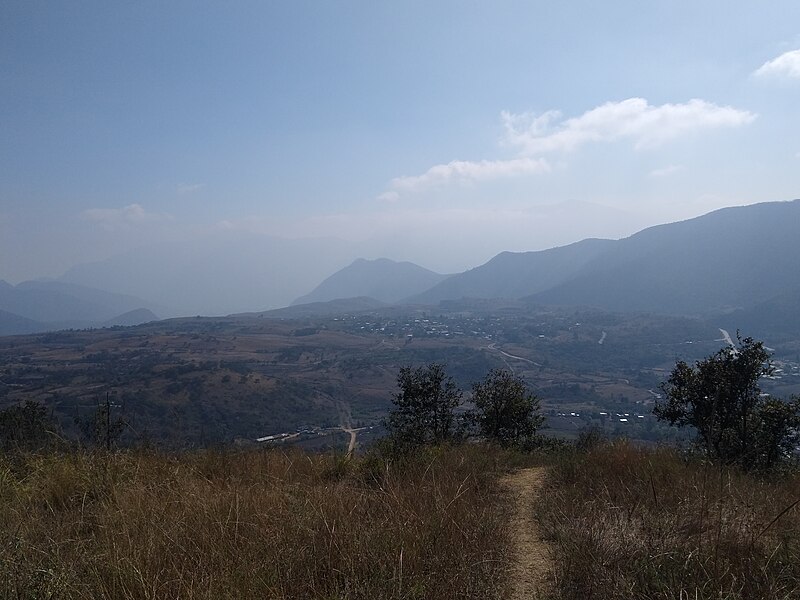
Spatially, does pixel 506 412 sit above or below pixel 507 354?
above

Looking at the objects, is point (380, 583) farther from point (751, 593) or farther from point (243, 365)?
point (243, 365)

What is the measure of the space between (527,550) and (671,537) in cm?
112

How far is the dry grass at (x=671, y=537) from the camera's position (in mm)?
2902

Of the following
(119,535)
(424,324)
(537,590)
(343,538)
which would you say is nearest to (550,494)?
(537,590)

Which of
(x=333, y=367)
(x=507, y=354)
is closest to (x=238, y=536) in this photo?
A: (x=333, y=367)

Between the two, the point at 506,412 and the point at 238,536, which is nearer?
the point at 238,536

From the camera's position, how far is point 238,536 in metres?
3.41

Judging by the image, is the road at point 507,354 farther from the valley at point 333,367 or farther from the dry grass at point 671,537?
the dry grass at point 671,537

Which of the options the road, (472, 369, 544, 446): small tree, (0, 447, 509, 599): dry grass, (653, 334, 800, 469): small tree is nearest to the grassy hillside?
(0, 447, 509, 599): dry grass

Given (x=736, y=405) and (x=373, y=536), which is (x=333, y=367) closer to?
(x=736, y=405)

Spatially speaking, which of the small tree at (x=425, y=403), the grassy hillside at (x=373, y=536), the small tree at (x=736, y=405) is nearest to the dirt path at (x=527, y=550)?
the grassy hillside at (x=373, y=536)

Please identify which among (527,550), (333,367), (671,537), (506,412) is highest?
(671,537)

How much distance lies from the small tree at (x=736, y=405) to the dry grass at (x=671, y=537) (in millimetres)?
5955

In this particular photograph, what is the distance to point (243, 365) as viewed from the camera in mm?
77562
